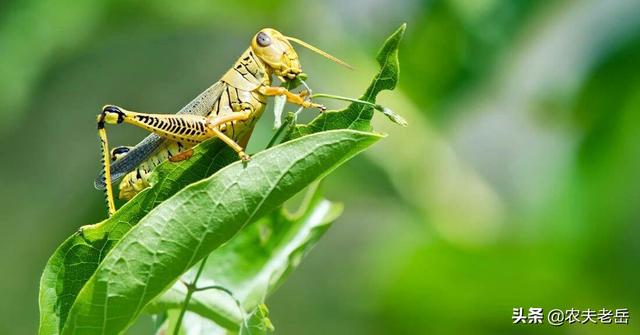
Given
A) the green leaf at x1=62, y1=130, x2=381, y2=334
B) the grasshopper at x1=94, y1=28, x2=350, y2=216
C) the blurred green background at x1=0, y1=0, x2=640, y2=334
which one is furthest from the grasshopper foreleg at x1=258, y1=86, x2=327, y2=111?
the blurred green background at x1=0, y1=0, x2=640, y2=334

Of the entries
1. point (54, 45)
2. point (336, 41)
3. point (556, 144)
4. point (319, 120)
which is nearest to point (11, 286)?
point (54, 45)

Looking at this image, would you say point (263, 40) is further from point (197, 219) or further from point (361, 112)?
point (197, 219)

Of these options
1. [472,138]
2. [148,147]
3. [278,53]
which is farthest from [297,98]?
[472,138]

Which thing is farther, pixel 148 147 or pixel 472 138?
pixel 472 138

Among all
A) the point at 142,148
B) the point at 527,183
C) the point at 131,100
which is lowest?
the point at 142,148

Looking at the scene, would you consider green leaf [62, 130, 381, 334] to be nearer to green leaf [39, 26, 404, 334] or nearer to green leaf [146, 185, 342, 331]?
green leaf [39, 26, 404, 334]

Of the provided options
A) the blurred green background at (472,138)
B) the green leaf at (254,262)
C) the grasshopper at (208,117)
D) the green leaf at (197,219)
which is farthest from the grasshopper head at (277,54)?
the blurred green background at (472,138)

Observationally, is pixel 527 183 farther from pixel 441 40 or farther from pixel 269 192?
pixel 269 192
